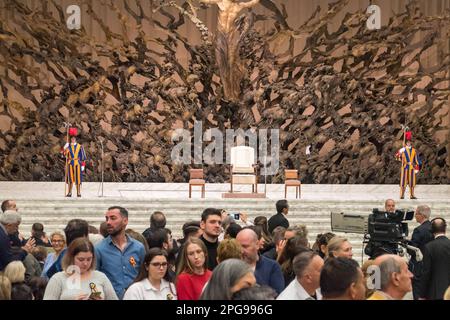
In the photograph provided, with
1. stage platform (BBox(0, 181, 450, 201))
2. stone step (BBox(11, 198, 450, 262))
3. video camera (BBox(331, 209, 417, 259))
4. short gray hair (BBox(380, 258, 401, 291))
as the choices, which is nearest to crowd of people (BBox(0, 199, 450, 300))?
short gray hair (BBox(380, 258, 401, 291))

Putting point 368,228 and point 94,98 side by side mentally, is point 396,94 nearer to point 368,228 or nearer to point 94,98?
point 94,98

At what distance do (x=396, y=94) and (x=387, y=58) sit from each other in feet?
2.53

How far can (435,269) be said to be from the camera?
26.3ft

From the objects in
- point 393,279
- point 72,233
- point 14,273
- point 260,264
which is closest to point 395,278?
point 393,279

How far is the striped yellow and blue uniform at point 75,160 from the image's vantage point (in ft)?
53.0

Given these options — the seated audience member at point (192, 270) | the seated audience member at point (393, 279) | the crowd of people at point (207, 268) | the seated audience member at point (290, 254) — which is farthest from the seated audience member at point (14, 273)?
the seated audience member at point (393, 279)

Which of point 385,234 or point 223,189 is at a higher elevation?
point 223,189

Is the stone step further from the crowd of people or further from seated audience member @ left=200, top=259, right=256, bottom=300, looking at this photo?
seated audience member @ left=200, top=259, right=256, bottom=300

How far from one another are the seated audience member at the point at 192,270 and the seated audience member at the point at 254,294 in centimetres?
125

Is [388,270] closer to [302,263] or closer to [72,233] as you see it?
[302,263]

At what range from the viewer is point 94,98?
64.0 feet

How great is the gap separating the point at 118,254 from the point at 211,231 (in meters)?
0.69

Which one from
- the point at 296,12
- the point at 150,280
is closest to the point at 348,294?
the point at 150,280

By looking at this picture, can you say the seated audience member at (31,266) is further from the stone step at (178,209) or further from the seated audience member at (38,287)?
the stone step at (178,209)
